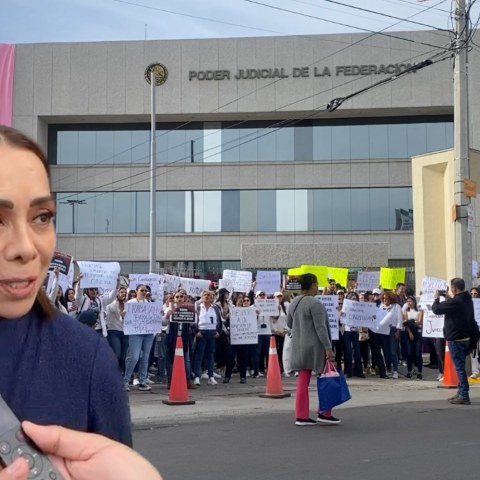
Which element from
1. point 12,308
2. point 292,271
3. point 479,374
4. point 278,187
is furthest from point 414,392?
point 278,187

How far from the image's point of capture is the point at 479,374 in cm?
1655

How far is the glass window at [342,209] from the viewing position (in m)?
41.4

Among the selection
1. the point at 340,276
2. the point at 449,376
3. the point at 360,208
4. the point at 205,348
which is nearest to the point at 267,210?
the point at 360,208

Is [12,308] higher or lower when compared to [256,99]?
lower

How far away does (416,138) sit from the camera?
4106 centimetres

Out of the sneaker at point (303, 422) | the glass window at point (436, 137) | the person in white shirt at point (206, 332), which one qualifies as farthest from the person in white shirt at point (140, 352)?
the glass window at point (436, 137)

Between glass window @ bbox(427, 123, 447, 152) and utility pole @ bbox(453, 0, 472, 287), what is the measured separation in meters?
23.1

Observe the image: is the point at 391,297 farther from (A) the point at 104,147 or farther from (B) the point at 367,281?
(A) the point at 104,147

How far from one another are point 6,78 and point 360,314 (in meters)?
28.8

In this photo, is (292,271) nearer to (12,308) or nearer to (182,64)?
(182,64)

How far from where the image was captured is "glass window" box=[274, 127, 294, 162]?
41.4m

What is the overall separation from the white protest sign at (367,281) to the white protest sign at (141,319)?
797 centimetres

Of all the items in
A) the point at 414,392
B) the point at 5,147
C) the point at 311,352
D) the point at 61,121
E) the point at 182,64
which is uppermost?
the point at 182,64

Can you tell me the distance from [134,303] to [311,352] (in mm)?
4537
